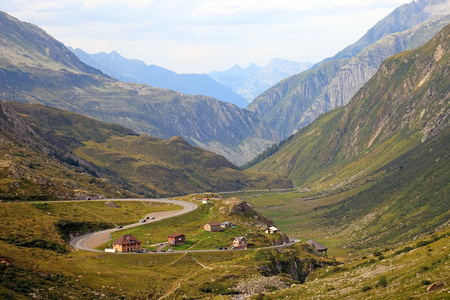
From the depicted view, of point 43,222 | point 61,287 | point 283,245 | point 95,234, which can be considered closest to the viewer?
point 61,287

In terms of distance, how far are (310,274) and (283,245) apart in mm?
23833

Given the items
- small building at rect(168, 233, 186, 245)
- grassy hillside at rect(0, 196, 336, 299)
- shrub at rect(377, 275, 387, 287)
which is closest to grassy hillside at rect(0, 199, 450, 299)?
shrub at rect(377, 275, 387, 287)

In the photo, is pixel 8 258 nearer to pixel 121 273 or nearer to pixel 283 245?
pixel 121 273

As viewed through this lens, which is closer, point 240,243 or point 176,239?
point 176,239

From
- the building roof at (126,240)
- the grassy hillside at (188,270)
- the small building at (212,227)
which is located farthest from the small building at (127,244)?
the small building at (212,227)

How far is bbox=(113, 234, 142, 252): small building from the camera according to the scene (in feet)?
502

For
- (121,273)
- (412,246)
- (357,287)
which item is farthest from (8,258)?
(412,246)

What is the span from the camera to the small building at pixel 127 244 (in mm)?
153125

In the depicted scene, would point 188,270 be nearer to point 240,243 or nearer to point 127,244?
point 127,244

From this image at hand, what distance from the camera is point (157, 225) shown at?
185 m

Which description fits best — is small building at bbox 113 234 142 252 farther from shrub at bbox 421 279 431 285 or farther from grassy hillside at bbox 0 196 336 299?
shrub at bbox 421 279 431 285

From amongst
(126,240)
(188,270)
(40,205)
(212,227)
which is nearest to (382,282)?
(188,270)

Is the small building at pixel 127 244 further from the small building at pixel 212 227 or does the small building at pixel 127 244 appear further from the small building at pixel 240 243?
the small building at pixel 212 227

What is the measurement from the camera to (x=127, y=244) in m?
154
